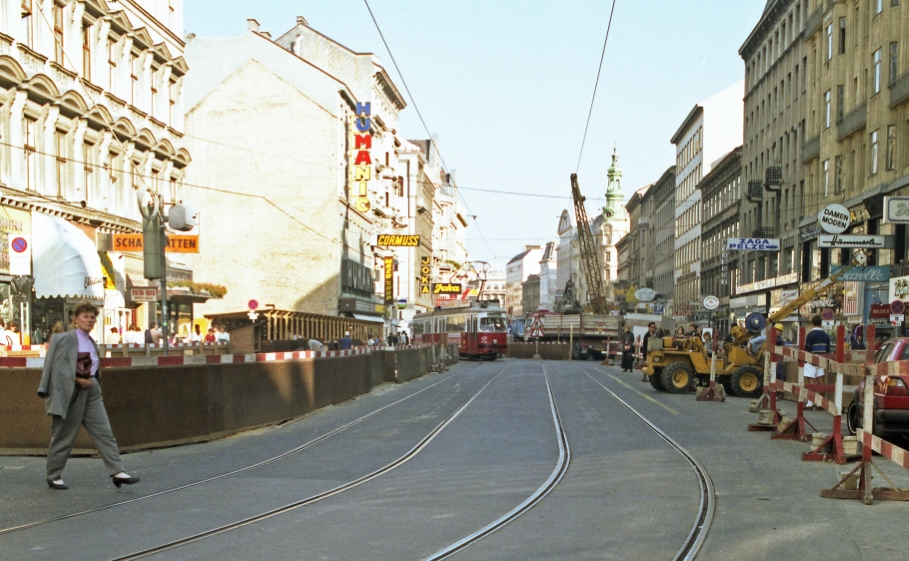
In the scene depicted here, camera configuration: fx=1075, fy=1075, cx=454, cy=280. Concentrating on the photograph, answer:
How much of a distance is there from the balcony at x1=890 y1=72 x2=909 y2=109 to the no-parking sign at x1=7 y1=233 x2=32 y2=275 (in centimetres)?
2636

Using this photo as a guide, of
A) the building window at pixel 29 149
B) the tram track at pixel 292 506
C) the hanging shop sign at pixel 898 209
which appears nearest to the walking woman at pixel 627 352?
the hanging shop sign at pixel 898 209

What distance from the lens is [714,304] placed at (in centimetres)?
4934

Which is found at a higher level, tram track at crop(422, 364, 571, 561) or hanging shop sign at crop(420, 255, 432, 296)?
hanging shop sign at crop(420, 255, 432, 296)

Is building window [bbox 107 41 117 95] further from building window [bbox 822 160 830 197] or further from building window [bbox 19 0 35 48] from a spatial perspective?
building window [bbox 822 160 830 197]

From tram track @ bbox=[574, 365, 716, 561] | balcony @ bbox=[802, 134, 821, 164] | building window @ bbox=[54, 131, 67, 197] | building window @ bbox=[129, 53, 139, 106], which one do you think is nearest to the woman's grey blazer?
tram track @ bbox=[574, 365, 716, 561]

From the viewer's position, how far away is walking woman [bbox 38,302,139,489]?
979 centimetres

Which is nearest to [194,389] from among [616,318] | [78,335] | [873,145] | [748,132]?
[78,335]

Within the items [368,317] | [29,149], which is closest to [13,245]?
[29,149]

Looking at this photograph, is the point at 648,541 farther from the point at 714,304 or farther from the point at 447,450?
the point at 714,304

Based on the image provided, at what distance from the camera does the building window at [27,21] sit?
26.1 meters

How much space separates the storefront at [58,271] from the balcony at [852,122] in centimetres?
2738

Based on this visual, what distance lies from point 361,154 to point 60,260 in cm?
3155

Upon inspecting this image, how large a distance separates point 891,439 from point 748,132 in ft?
185

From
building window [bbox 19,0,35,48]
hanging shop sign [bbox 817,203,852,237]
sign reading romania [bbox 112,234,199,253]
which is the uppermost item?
building window [bbox 19,0,35,48]
